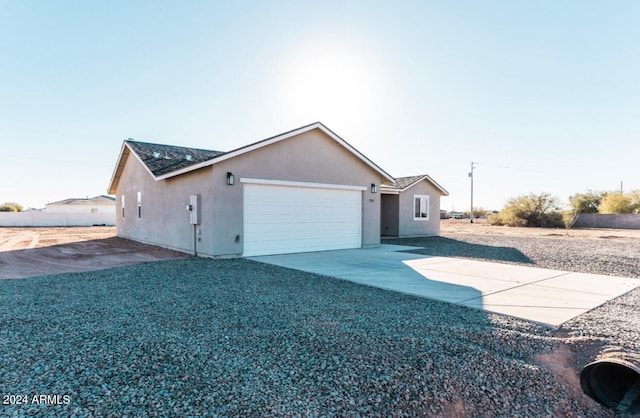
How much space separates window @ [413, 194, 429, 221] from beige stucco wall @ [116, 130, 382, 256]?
6.58 m

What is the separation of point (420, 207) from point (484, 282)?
541 inches

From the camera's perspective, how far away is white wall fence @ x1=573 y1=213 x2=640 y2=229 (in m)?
30.1

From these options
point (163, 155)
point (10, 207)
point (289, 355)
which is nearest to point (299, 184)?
point (163, 155)

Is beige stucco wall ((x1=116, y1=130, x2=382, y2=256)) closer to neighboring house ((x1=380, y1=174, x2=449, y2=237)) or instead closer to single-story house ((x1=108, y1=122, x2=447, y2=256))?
single-story house ((x1=108, y1=122, x2=447, y2=256))

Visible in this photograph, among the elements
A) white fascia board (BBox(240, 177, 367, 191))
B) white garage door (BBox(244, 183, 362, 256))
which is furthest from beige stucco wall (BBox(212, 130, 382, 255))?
white garage door (BBox(244, 183, 362, 256))

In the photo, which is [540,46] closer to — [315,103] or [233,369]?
[315,103]

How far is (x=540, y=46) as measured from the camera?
508 inches

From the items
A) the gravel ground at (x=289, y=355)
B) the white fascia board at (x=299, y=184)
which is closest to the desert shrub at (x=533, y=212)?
the white fascia board at (x=299, y=184)

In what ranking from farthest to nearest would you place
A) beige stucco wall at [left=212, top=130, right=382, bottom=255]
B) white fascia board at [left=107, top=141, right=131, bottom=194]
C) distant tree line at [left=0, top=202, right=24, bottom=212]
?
distant tree line at [left=0, top=202, right=24, bottom=212]
white fascia board at [left=107, top=141, right=131, bottom=194]
beige stucco wall at [left=212, top=130, right=382, bottom=255]

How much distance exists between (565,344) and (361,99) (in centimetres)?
1170

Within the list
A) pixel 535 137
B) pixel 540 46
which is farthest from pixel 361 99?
pixel 535 137

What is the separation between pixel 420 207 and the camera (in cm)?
2050

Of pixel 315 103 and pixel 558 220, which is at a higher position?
pixel 315 103

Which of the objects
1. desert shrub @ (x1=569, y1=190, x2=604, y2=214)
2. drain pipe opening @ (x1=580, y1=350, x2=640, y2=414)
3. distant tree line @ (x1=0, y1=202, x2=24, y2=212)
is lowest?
drain pipe opening @ (x1=580, y1=350, x2=640, y2=414)
